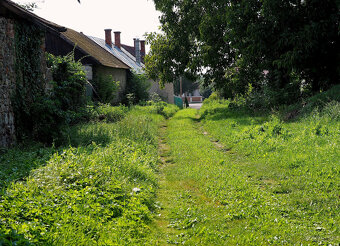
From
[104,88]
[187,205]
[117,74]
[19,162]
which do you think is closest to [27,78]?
[19,162]

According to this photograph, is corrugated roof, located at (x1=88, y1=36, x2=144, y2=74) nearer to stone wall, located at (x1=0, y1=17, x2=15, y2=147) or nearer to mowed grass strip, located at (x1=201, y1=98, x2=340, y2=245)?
stone wall, located at (x1=0, y1=17, x2=15, y2=147)

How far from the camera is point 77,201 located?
4.93 meters

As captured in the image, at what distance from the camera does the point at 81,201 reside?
4.96m

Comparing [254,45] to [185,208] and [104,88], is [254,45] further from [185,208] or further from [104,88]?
[185,208]

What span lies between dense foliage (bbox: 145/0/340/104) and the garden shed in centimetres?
967

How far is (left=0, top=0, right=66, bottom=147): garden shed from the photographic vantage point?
9414mm

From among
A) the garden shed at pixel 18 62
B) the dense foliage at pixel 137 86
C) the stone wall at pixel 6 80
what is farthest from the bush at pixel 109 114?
the dense foliage at pixel 137 86

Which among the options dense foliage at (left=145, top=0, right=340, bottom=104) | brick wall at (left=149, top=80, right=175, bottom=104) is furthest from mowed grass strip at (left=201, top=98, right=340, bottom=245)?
brick wall at (left=149, top=80, right=175, bottom=104)

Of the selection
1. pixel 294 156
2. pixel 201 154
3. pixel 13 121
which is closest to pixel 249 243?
pixel 294 156

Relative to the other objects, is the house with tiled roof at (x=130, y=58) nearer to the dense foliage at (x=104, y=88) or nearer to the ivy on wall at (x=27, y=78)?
the dense foliage at (x=104, y=88)

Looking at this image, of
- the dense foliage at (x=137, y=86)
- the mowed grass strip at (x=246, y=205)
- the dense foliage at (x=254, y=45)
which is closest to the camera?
the mowed grass strip at (x=246, y=205)

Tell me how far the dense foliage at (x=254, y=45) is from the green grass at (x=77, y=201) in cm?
1088

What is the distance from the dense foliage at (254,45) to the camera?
1533 cm

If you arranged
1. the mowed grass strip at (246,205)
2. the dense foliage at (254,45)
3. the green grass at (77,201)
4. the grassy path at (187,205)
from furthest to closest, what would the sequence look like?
the dense foliage at (254,45), the grassy path at (187,205), the mowed grass strip at (246,205), the green grass at (77,201)
